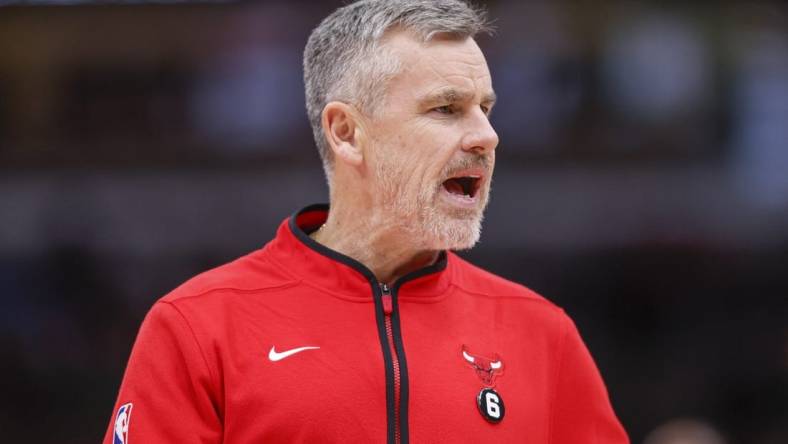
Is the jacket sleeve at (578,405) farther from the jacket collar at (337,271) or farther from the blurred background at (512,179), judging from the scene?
the blurred background at (512,179)

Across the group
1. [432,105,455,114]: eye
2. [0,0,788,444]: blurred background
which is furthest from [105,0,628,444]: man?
[0,0,788,444]: blurred background

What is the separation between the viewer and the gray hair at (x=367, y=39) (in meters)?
3.26

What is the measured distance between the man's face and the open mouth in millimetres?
34

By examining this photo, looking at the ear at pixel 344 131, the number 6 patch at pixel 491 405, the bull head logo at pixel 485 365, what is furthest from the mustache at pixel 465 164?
the number 6 patch at pixel 491 405

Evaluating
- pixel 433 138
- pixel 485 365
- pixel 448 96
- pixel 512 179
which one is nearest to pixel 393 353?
pixel 485 365

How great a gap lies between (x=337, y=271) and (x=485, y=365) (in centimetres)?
49

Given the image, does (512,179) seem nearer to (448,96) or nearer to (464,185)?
(464,185)

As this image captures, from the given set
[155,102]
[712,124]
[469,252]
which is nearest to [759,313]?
[712,124]

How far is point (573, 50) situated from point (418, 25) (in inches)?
232

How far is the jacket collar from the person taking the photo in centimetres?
322

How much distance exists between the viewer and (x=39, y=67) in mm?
8820

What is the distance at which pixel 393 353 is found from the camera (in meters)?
3.12

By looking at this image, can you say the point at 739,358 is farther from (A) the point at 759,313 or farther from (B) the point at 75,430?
(B) the point at 75,430

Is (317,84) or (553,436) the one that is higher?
(317,84)
